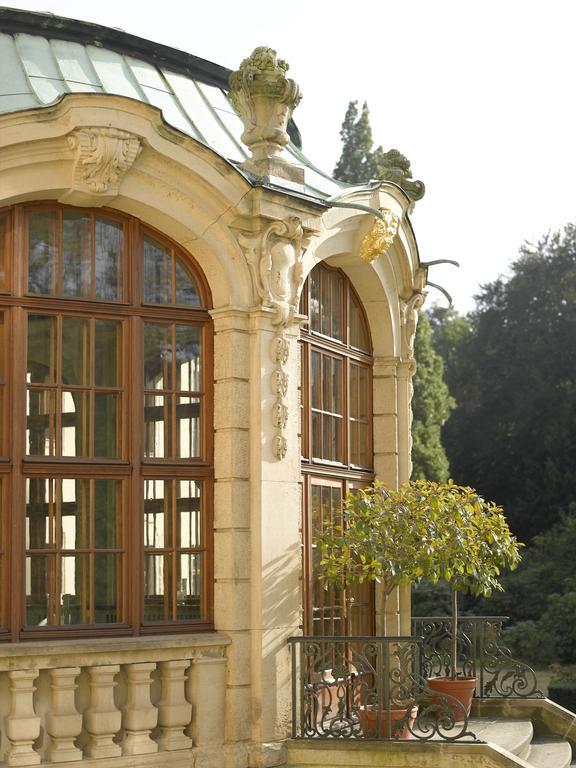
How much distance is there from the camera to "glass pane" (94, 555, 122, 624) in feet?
31.3

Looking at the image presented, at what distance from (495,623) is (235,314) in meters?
4.88

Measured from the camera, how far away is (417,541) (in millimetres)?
10352

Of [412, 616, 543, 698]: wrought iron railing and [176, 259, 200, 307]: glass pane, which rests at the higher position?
[176, 259, 200, 307]: glass pane

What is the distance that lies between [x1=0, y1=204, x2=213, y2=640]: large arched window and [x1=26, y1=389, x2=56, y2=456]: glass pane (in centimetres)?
1

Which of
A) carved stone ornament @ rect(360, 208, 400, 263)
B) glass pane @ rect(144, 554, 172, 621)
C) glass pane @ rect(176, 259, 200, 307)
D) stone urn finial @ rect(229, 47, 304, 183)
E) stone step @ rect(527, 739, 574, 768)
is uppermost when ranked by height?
stone urn finial @ rect(229, 47, 304, 183)

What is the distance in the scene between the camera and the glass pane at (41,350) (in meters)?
9.52

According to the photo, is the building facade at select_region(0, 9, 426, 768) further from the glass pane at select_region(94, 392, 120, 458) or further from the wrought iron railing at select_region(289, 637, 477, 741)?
the wrought iron railing at select_region(289, 637, 477, 741)

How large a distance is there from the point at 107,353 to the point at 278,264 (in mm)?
1660

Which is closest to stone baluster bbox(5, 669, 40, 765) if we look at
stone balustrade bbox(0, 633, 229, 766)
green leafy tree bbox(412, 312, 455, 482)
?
stone balustrade bbox(0, 633, 229, 766)

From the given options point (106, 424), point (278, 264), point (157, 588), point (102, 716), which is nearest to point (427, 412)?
point (278, 264)

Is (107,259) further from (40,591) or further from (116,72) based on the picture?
(40,591)

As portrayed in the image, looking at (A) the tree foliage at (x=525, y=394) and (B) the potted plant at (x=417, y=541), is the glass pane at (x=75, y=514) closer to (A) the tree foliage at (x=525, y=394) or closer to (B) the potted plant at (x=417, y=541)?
(B) the potted plant at (x=417, y=541)

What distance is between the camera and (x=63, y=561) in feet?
30.9

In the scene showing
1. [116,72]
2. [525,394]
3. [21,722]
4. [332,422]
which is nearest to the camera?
[21,722]
